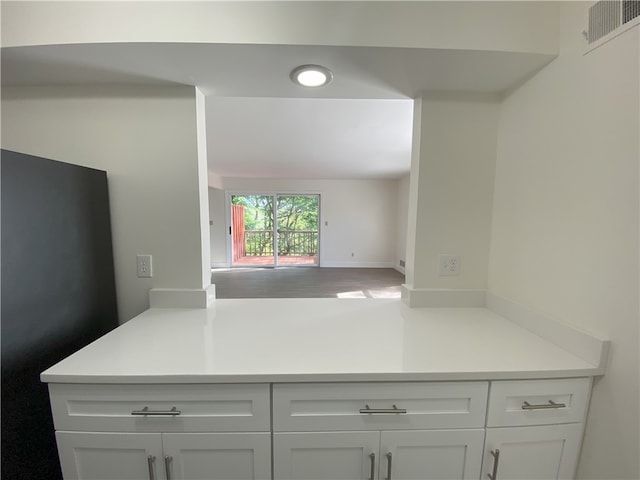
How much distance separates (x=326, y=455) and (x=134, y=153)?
57.3 inches

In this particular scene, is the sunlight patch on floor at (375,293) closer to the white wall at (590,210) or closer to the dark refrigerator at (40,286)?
the white wall at (590,210)

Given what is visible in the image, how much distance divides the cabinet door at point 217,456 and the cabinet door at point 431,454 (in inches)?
14.7

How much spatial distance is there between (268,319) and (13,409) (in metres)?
0.83

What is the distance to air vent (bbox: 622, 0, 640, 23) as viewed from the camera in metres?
0.69

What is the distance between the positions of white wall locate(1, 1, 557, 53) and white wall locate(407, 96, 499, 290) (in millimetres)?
336

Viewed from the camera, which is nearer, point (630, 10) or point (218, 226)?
point (630, 10)

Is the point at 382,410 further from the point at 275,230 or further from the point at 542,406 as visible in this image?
the point at 275,230

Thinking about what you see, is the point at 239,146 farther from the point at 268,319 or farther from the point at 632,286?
the point at 632,286

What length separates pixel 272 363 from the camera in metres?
0.79

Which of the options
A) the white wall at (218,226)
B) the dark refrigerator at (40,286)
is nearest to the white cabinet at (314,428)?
the dark refrigerator at (40,286)

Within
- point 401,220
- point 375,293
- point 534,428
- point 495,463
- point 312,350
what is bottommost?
point 375,293

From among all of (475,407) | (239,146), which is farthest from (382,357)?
(239,146)

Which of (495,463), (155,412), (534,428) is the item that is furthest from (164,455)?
(534,428)

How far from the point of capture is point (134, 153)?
1197 mm
